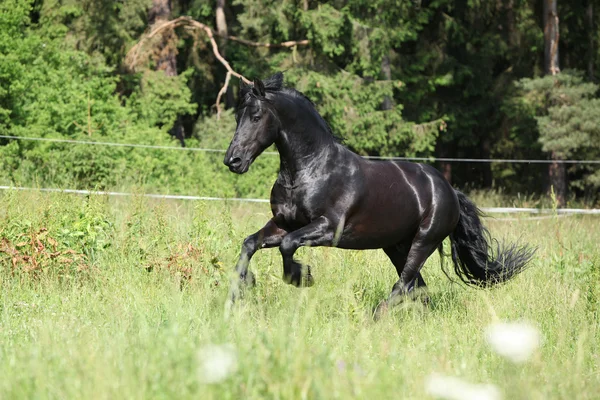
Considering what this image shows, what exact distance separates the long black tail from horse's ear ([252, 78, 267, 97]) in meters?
2.60

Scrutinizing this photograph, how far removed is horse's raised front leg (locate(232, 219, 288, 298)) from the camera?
5715 millimetres

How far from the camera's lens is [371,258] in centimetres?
874

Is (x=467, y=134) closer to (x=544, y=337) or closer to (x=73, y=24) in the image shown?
(x=73, y=24)

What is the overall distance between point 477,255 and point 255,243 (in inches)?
103

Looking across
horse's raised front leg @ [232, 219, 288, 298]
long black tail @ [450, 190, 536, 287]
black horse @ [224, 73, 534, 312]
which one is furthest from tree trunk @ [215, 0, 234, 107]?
horse's raised front leg @ [232, 219, 288, 298]

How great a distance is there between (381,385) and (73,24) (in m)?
20.8

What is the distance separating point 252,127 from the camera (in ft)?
19.1

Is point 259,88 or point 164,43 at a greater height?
point 259,88

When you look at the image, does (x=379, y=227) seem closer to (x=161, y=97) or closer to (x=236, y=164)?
(x=236, y=164)

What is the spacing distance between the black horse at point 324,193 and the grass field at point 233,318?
1.18ft

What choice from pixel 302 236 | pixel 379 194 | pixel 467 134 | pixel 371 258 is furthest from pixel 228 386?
pixel 467 134

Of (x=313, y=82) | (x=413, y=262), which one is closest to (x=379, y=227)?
(x=413, y=262)

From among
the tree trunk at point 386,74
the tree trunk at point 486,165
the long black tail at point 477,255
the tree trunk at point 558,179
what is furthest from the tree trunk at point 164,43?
the long black tail at point 477,255

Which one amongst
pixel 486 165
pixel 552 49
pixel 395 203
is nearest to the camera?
pixel 395 203
